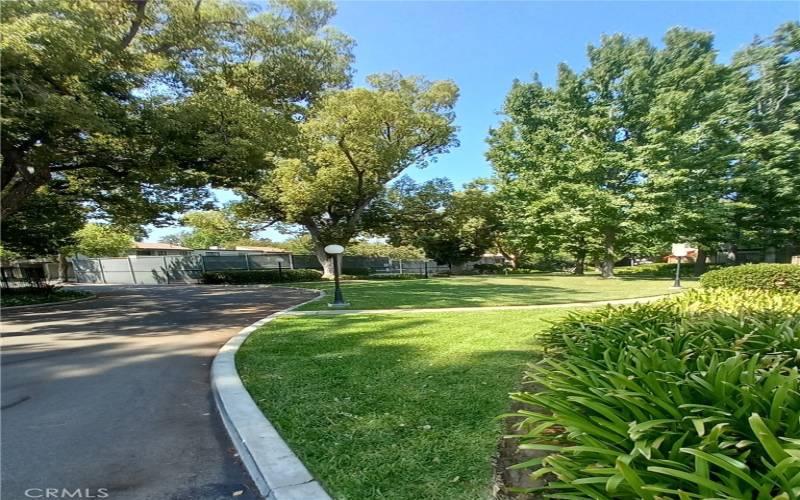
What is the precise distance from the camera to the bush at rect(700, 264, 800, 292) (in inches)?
333

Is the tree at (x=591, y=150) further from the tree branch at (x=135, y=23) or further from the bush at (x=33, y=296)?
the bush at (x=33, y=296)

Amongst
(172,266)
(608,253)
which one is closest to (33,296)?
(172,266)

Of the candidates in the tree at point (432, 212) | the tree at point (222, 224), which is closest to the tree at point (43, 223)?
the tree at point (222, 224)

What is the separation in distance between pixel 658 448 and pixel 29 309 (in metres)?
15.9

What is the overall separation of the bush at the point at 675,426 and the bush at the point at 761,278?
273 inches

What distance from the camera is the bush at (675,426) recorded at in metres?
1.59

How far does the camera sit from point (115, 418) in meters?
3.48

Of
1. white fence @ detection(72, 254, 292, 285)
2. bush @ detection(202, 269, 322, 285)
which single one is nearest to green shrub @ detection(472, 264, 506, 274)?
white fence @ detection(72, 254, 292, 285)

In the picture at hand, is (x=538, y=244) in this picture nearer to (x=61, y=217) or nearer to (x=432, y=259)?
(x=432, y=259)

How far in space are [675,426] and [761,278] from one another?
9.20m

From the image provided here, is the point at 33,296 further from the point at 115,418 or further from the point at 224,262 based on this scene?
the point at 115,418

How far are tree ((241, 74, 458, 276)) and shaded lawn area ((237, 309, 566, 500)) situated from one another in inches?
525

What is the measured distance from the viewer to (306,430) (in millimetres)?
3029

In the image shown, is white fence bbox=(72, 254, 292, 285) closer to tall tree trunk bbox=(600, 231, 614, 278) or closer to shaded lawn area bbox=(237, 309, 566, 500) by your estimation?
tall tree trunk bbox=(600, 231, 614, 278)
